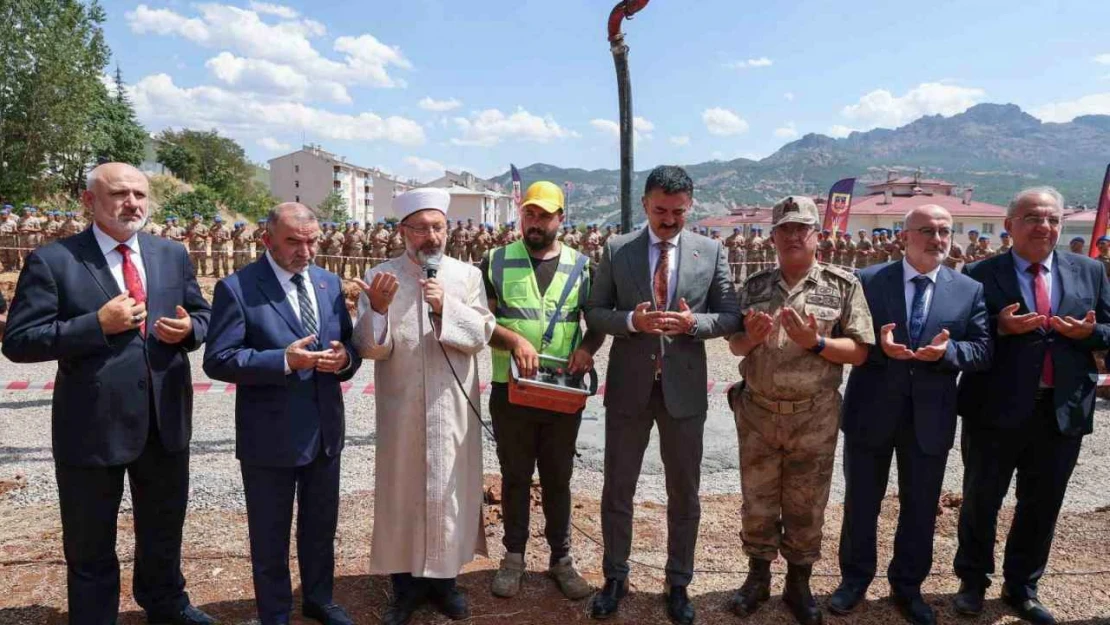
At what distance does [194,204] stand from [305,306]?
52073 mm

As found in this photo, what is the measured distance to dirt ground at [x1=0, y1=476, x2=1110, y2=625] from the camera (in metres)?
3.63

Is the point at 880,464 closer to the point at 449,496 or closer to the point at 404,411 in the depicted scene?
the point at 449,496

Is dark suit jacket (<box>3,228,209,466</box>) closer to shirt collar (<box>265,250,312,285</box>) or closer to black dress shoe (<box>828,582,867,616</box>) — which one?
shirt collar (<box>265,250,312,285</box>)

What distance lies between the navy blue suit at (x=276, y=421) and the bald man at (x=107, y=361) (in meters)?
0.27

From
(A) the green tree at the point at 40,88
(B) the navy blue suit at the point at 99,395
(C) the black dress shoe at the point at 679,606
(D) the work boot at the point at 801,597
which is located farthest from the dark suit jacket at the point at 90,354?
(A) the green tree at the point at 40,88

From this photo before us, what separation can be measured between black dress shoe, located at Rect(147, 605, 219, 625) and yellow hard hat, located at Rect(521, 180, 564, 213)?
2.53 meters

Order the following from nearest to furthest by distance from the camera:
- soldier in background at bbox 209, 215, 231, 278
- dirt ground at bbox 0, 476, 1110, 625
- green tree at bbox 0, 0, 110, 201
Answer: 1. dirt ground at bbox 0, 476, 1110, 625
2. soldier in background at bbox 209, 215, 231, 278
3. green tree at bbox 0, 0, 110, 201

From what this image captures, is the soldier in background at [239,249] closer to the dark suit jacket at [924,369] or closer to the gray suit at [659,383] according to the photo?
the gray suit at [659,383]

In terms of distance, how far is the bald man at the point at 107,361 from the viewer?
3.00m

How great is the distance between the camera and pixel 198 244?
2362 cm

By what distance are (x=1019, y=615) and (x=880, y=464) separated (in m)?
1.06

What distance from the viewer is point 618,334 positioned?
3.63 m

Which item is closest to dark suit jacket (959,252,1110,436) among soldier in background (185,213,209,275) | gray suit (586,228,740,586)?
gray suit (586,228,740,586)

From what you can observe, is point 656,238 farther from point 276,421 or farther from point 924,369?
point 276,421
